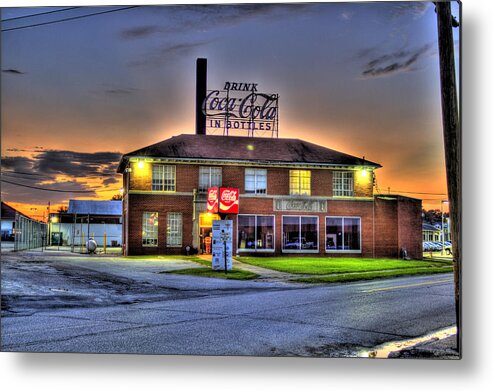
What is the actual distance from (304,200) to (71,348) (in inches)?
190

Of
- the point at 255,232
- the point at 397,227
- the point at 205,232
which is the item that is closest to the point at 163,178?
the point at 205,232

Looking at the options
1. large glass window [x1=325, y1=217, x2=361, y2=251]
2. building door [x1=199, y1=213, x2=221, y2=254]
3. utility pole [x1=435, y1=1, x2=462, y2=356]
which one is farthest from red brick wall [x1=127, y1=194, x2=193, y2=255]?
utility pole [x1=435, y1=1, x2=462, y2=356]

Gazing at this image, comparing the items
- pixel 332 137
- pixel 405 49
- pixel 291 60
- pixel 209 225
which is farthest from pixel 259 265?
pixel 405 49

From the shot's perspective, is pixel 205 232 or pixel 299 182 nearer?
pixel 299 182

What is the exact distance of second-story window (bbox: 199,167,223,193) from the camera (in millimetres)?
11445

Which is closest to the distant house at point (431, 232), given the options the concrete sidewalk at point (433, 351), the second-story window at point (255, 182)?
the concrete sidewalk at point (433, 351)

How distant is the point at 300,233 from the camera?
11.3 meters

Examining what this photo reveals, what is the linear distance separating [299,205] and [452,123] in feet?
11.6

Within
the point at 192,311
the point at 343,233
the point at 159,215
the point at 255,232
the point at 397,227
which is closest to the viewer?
the point at 192,311

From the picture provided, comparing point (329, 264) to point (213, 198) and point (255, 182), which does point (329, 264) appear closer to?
point (255, 182)

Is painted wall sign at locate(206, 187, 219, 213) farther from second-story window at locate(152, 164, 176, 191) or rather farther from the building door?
second-story window at locate(152, 164, 176, 191)

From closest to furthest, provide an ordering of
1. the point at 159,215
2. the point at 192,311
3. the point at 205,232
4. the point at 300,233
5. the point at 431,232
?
the point at 192,311 → the point at 431,232 → the point at 300,233 → the point at 159,215 → the point at 205,232

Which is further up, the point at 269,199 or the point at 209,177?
the point at 209,177

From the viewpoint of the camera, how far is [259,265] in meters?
11.6
